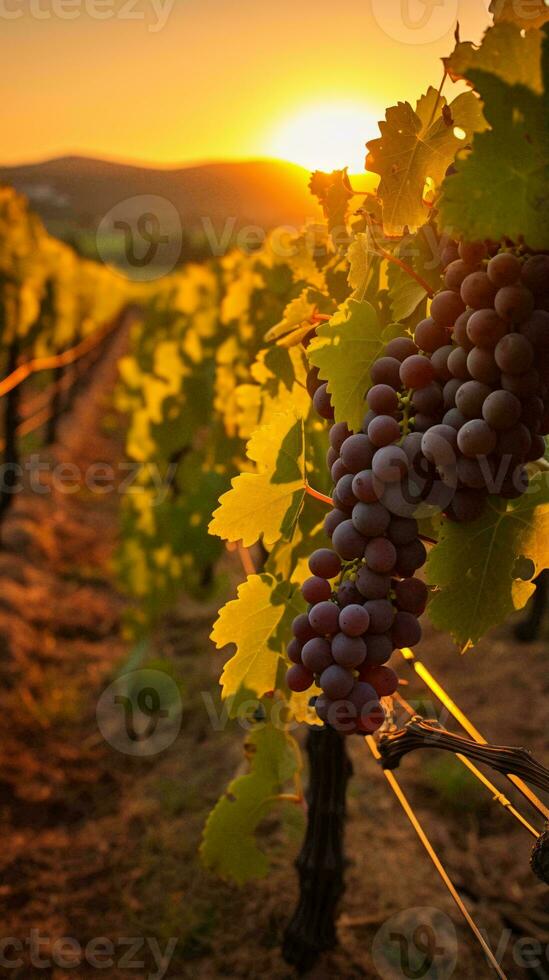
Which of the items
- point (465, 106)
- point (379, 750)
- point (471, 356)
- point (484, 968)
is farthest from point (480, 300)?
point (484, 968)

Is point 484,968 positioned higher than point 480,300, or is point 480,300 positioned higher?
point 480,300

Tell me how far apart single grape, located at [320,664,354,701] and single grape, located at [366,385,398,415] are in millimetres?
416

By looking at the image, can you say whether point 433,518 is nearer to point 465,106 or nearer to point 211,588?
point 465,106

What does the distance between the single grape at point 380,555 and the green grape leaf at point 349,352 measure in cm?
21

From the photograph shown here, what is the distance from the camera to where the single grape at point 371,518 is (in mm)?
1209

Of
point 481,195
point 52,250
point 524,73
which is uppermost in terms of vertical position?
point 52,250

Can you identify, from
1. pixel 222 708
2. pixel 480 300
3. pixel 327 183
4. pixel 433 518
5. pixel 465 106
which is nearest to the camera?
pixel 480 300

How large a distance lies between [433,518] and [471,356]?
0.36 metres

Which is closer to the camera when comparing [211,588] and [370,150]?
[370,150]

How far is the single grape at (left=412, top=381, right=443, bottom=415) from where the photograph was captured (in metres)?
1.21

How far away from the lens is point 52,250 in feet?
35.5

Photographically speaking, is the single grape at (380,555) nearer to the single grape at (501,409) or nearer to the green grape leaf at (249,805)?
the single grape at (501,409)

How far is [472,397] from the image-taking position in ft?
3.69

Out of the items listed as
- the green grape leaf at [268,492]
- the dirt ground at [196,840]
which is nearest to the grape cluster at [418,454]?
the green grape leaf at [268,492]
